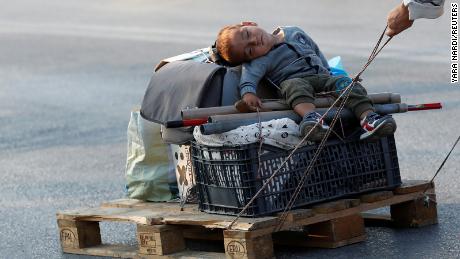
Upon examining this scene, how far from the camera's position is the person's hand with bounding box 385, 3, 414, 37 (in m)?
5.98

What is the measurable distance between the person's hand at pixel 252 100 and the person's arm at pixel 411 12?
0.94m

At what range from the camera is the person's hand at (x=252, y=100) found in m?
6.63

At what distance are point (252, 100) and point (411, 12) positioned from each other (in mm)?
1159

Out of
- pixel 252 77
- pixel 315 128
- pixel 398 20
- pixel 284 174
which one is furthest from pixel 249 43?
pixel 398 20

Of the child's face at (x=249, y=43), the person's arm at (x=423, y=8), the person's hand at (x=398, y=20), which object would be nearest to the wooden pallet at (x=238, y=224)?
the child's face at (x=249, y=43)

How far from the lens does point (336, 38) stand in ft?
55.5

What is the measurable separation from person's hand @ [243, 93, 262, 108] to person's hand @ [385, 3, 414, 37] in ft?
3.13

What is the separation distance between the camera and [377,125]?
21.3ft

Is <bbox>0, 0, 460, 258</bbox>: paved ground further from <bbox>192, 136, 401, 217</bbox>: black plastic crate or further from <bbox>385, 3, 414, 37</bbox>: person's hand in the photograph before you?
<bbox>385, 3, 414, 37</bbox>: person's hand

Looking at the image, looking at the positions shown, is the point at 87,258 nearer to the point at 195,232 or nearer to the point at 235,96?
the point at 195,232

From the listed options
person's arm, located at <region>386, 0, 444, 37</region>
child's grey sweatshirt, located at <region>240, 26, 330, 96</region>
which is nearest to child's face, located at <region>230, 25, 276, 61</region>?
child's grey sweatshirt, located at <region>240, 26, 330, 96</region>

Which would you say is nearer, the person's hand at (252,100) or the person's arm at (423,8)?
the person's arm at (423,8)

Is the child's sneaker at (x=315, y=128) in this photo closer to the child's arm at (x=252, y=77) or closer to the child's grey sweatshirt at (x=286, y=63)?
the child's arm at (x=252, y=77)

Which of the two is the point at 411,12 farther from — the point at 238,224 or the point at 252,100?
the point at 238,224
